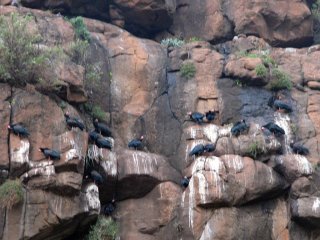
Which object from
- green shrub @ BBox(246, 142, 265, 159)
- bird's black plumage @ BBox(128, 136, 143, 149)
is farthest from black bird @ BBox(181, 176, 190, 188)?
green shrub @ BBox(246, 142, 265, 159)

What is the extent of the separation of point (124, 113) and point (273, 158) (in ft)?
19.5

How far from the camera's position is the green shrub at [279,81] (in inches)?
902

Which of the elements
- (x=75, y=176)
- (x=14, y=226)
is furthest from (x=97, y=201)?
(x=14, y=226)

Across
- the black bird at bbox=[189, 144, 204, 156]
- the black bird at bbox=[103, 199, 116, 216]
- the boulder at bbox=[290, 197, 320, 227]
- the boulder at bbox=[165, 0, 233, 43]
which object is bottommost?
the black bird at bbox=[103, 199, 116, 216]

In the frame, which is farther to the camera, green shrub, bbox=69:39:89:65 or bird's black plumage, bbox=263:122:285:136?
green shrub, bbox=69:39:89:65

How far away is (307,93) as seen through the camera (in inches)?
910

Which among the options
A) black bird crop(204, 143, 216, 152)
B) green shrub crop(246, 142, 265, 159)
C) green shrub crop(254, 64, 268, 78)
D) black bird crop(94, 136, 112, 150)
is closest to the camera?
black bird crop(94, 136, 112, 150)

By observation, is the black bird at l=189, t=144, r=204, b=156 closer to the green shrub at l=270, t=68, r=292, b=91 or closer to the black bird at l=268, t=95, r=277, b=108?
the black bird at l=268, t=95, r=277, b=108

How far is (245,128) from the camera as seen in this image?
20750 mm

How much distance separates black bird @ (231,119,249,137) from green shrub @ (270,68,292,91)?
3.00 m

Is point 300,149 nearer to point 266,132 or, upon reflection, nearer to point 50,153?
point 266,132

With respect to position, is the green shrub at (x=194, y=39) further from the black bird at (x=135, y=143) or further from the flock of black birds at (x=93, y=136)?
the black bird at (x=135, y=143)

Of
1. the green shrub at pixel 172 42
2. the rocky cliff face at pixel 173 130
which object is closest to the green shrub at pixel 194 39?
the green shrub at pixel 172 42

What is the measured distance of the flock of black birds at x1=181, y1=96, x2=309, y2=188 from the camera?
19984mm
